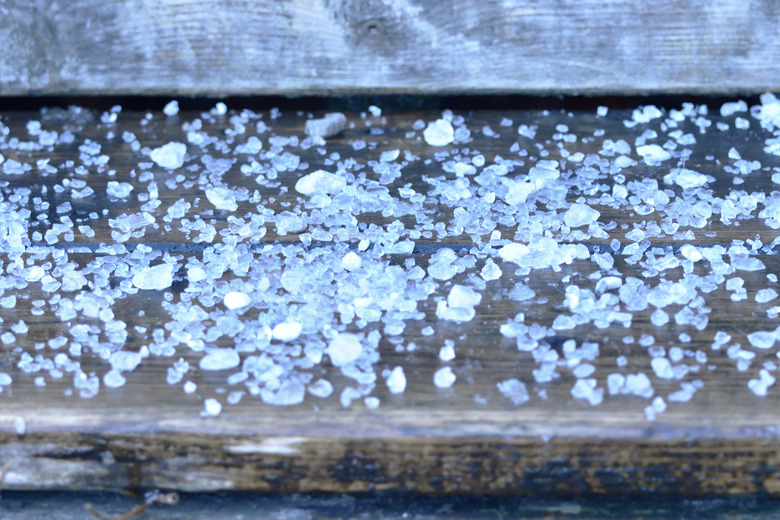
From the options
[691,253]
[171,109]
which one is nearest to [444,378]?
[691,253]

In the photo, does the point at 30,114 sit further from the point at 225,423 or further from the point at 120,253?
the point at 225,423

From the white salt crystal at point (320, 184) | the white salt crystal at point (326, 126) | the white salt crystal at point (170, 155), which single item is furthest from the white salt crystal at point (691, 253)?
the white salt crystal at point (170, 155)

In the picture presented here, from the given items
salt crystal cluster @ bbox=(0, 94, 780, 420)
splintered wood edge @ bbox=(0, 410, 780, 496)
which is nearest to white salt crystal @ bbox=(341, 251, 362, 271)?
salt crystal cluster @ bbox=(0, 94, 780, 420)

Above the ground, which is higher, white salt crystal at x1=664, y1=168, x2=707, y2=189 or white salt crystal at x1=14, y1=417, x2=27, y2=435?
white salt crystal at x1=664, y1=168, x2=707, y2=189

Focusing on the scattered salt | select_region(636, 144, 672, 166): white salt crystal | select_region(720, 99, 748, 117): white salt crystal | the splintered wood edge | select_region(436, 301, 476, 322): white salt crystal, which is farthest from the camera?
select_region(720, 99, 748, 117): white salt crystal

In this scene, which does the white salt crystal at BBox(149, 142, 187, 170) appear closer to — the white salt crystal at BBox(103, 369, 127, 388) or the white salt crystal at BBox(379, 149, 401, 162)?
the white salt crystal at BBox(379, 149, 401, 162)

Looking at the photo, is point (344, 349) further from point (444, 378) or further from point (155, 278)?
point (155, 278)

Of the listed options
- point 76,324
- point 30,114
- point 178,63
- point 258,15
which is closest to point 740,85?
point 258,15
